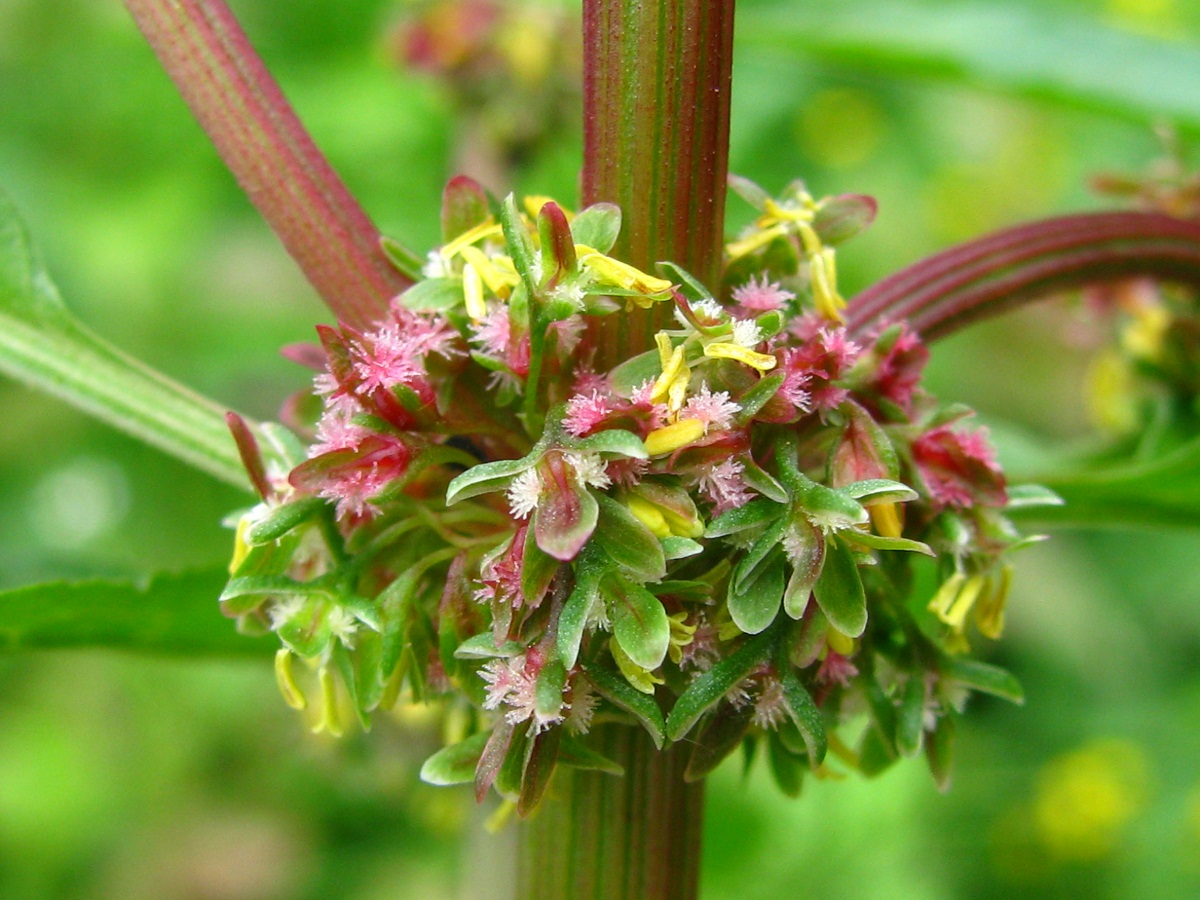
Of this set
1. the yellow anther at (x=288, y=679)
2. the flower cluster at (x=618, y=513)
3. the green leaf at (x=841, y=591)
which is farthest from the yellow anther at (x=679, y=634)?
the yellow anther at (x=288, y=679)

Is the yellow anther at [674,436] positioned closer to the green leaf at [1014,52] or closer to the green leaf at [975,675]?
the green leaf at [975,675]

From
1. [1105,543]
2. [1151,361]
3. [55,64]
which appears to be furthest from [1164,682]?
[55,64]

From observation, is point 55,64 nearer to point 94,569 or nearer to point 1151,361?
point 94,569

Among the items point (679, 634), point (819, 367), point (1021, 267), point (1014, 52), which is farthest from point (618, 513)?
point (1014, 52)

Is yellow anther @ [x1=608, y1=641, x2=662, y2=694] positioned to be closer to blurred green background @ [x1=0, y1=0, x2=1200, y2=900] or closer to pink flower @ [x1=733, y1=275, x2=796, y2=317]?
pink flower @ [x1=733, y1=275, x2=796, y2=317]

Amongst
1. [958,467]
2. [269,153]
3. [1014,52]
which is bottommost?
[958,467]

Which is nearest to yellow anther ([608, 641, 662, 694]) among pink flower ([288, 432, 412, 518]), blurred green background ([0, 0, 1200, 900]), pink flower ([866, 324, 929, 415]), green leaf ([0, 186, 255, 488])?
pink flower ([288, 432, 412, 518])

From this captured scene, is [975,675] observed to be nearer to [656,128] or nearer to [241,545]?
[656,128]
